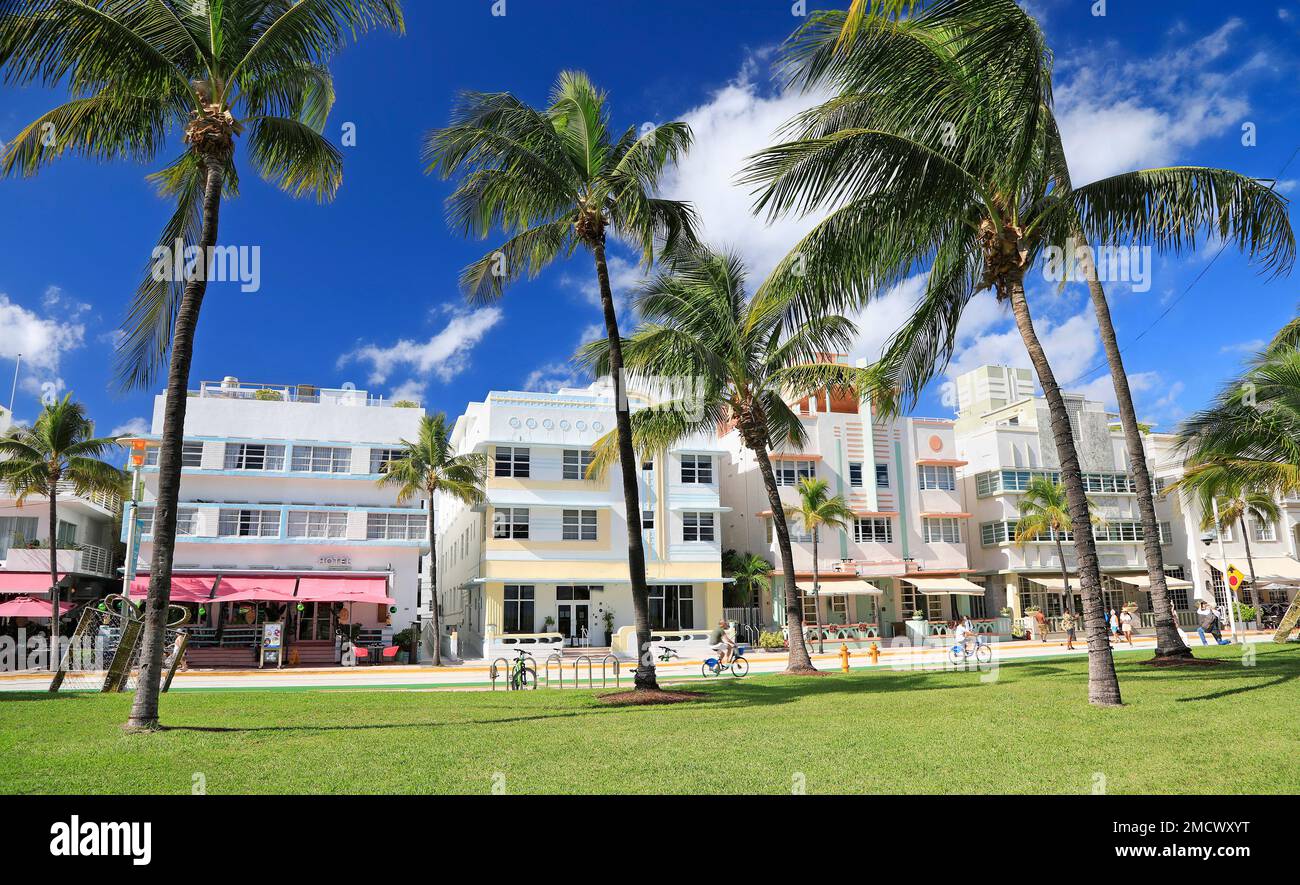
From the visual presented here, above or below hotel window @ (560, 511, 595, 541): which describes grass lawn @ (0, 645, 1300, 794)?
below

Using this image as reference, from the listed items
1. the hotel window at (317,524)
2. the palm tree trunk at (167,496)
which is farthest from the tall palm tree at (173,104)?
the hotel window at (317,524)

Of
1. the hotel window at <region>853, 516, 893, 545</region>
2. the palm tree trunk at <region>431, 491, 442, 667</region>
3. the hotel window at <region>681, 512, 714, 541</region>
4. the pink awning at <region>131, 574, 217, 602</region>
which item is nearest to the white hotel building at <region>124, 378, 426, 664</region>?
the pink awning at <region>131, 574, 217, 602</region>

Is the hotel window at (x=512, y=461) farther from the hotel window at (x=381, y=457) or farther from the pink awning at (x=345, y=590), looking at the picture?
the pink awning at (x=345, y=590)

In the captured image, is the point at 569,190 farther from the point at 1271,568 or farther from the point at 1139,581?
the point at 1271,568

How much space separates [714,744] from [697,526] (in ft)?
102

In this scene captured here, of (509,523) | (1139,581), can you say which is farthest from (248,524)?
(1139,581)

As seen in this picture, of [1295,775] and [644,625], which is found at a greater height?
[644,625]

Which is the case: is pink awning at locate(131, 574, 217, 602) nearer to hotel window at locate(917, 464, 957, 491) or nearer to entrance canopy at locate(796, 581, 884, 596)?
entrance canopy at locate(796, 581, 884, 596)

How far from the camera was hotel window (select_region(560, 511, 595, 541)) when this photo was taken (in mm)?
38719

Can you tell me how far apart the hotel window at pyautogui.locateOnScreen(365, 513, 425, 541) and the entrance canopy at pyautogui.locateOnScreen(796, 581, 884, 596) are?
1861 cm
